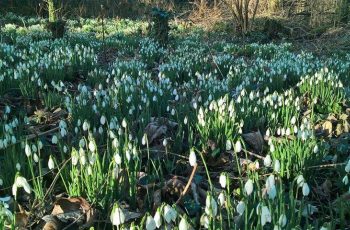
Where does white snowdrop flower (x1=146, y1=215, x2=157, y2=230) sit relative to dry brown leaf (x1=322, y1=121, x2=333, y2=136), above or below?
above

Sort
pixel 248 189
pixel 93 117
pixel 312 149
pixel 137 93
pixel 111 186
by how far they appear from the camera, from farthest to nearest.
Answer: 1. pixel 137 93
2. pixel 93 117
3. pixel 312 149
4. pixel 111 186
5. pixel 248 189

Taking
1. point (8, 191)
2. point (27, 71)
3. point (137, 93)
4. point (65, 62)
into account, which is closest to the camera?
point (8, 191)

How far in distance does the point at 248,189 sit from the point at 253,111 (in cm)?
180

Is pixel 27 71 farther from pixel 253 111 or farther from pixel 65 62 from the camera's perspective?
pixel 253 111

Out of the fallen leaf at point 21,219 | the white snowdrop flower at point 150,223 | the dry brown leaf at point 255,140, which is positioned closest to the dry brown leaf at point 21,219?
the fallen leaf at point 21,219

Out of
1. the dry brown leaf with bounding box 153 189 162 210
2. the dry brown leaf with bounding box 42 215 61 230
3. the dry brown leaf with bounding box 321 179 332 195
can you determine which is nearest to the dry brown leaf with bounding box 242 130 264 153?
the dry brown leaf with bounding box 321 179 332 195

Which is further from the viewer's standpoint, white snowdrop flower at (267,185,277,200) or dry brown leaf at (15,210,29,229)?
dry brown leaf at (15,210,29,229)

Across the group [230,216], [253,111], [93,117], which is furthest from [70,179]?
[253,111]

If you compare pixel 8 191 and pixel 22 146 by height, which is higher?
pixel 22 146

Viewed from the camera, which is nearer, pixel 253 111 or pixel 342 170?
pixel 342 170

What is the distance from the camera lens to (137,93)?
151 inches

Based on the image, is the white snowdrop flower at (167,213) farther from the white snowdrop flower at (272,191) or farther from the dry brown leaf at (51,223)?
the dry brown leaf at (51,223)

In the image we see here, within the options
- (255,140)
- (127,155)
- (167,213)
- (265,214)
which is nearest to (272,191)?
(265,214)

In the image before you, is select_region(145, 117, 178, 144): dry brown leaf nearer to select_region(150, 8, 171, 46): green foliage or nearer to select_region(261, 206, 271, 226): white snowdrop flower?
select_region(261, 206, 271, 226): white snowdrop flower
